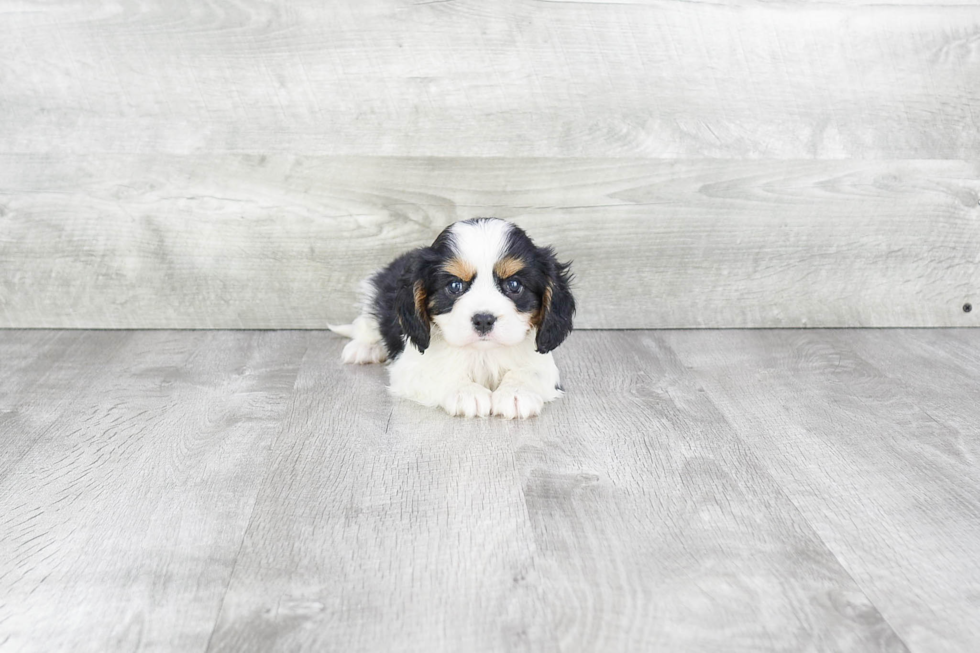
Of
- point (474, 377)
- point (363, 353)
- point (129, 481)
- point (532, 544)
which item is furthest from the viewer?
point (363, 353)

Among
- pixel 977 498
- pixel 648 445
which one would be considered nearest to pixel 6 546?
pixel 648 445

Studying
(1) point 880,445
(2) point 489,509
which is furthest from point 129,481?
(1) point 880,445

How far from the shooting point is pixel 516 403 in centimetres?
246

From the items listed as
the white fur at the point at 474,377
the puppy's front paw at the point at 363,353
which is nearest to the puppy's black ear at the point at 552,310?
the white fur at the point at 474,377

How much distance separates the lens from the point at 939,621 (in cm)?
154

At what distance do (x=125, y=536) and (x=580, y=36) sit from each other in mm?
2120

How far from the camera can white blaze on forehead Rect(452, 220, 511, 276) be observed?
7.82ft

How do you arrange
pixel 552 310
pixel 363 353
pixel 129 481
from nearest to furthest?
pixel 129 481, pixel 552 310, pixel 363 353

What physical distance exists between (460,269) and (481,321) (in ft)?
0.50

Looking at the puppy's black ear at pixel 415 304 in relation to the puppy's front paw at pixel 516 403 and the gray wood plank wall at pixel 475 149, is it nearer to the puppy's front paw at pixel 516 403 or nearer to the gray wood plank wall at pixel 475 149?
the puppy's front paw at pixel 516 403

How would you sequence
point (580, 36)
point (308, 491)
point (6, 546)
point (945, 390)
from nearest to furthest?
point (6, 546) < point (308, 491) < point (945, 390) < point (580, 36)

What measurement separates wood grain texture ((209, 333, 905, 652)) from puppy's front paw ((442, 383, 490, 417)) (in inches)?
2.0

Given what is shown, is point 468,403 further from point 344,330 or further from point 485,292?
point 344,330

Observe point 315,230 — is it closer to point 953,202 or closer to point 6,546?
point 6,546
